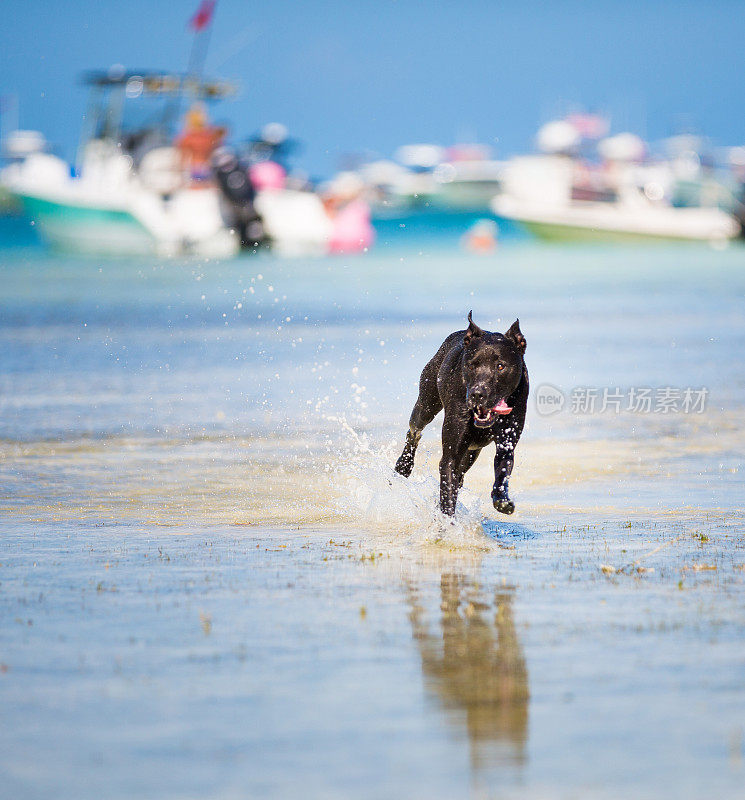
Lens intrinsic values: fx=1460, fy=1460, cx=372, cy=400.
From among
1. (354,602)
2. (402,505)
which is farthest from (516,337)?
(354,602)

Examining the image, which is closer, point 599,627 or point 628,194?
point 599,627

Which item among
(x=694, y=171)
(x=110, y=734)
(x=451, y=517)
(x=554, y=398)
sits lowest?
(x=110, y=734)

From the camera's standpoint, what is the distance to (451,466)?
7547 millimetres

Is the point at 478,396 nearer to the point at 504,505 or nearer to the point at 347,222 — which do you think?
the point at 504,505

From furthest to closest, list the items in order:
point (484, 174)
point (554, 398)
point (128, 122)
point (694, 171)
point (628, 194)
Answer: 1. point (484, 174)
2. point (694, 171)
3. point (628, 194)
4. point (128, 122)
5. point (554, 398)

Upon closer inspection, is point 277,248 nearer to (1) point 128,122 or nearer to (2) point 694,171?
(1) point 128,122

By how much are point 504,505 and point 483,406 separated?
1.72 feet

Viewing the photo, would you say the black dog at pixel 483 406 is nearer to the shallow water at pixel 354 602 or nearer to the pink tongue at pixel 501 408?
the pink tongue at pixel 501 408

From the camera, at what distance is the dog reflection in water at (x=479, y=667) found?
414 centimetres

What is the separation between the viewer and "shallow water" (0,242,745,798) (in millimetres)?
4000

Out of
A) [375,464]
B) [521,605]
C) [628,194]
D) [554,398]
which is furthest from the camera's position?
[628,194]

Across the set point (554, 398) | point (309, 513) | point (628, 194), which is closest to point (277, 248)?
point (628, 194)

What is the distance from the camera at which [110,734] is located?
4.20 meters

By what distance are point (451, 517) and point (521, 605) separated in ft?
5.80
